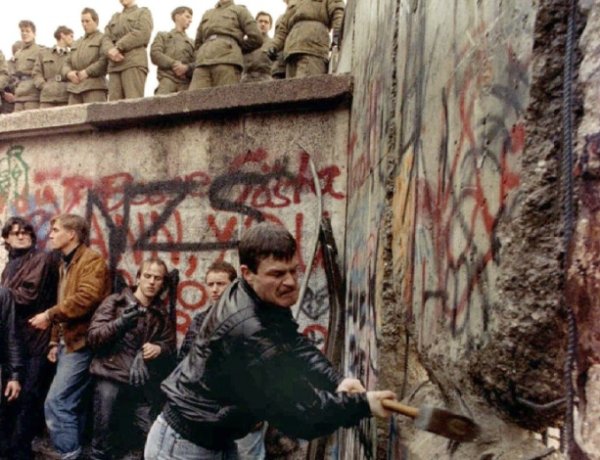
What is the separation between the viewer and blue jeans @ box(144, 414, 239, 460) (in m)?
2.64

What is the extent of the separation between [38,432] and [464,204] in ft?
16.4

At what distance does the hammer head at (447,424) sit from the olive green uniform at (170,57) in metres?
6.78

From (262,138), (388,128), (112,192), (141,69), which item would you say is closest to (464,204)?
(388,128)

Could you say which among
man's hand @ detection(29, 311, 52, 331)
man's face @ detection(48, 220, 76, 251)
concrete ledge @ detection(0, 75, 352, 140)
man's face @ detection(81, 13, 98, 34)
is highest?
man's face @ detection(81, 13, 98, 34)

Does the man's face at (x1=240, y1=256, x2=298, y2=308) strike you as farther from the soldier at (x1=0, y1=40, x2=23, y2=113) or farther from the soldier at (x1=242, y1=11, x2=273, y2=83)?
the soldier at (x1=0, y1=40, x2=23, y2=113)

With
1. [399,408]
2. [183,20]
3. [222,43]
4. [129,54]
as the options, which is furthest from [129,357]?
[183,20]

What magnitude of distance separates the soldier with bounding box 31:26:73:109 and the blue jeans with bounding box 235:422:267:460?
5.81m

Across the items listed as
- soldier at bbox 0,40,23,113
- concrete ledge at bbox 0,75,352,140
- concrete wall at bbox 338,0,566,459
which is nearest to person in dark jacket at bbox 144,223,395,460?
concrete wall at bbox 338,0,566,459

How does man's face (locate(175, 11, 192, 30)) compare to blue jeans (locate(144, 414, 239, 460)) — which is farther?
man's face (locate(175, 11, 192, 30))

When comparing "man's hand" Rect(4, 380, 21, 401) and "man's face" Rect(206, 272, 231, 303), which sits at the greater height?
"man's face" Rect(206, 272, 231, 303)

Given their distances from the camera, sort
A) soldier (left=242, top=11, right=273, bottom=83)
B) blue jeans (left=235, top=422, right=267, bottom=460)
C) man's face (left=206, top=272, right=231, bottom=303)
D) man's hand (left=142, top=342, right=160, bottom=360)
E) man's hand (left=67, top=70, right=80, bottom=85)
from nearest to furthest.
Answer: blue jeans (left=235, top=422, right=267, bottom=460) < man's face (left=206, top=272, right=231, bottom=303) < man's hand (left=142, top=342, right=160, bottom=360) < man's hand (left=67, top=70, right=80, bottom=85) < soldier (left=242, top=11, right=273, bottom=83)

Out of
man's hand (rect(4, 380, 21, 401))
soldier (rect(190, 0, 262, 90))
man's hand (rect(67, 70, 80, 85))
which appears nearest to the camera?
man's hand (rect(4, 380, 21, 401))

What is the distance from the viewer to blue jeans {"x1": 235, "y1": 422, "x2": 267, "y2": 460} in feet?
13.1

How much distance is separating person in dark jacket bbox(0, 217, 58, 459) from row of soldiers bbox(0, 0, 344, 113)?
264cm
